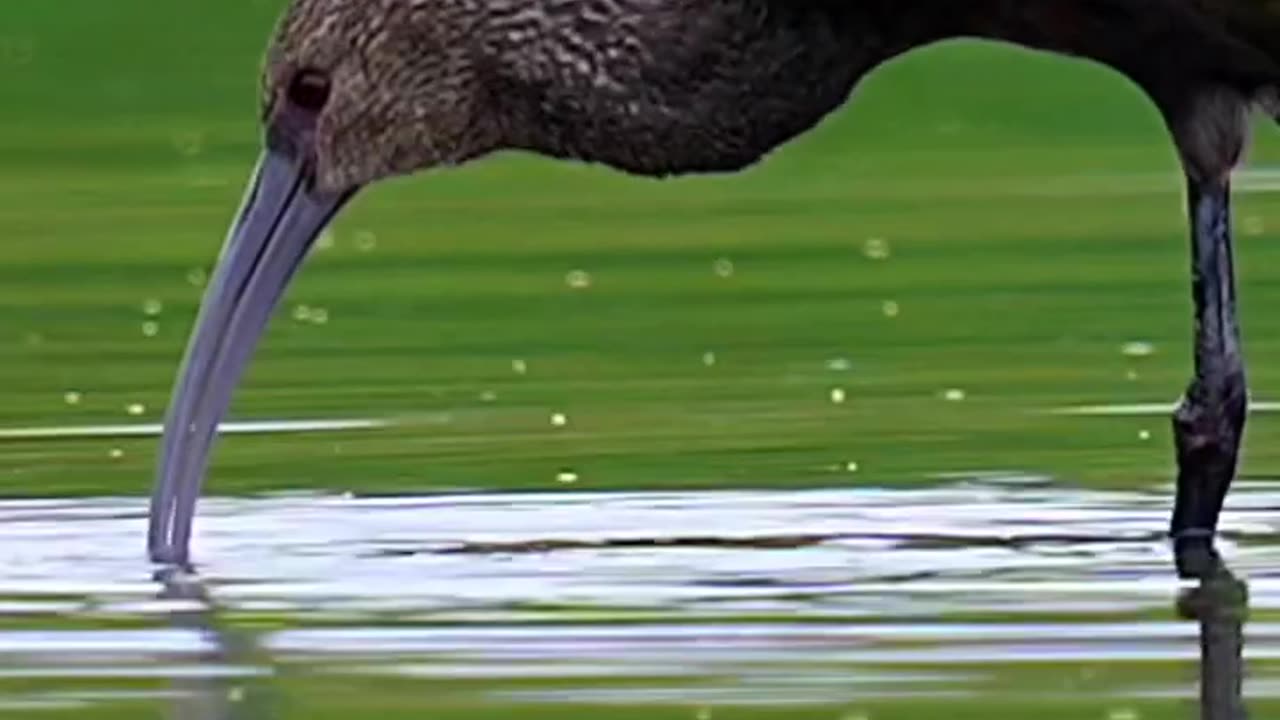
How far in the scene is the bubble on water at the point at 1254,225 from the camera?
15088 millimetres

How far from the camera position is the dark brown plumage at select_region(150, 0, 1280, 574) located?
10.8m

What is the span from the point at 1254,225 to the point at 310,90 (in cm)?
463

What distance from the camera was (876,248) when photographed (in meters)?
15.0

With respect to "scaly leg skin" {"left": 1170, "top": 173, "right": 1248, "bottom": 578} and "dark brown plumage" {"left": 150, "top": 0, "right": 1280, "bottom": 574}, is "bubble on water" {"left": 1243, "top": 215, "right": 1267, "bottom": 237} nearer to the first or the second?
"scaly leg skin" {"left": 1170, "top": 173, "right": 1248, "bottom": 578}

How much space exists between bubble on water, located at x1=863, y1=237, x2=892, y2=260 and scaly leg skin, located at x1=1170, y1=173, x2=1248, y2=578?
3.29 meters

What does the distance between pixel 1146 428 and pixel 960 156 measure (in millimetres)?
5784

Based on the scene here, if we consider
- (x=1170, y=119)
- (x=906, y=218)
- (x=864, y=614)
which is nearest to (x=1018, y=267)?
(x=906, y=218)

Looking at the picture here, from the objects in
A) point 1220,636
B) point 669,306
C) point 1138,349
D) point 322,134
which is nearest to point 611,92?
point 322,134

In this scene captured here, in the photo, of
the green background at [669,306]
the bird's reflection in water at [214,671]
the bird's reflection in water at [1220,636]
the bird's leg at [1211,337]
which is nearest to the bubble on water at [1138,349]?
the green background at [669,306]

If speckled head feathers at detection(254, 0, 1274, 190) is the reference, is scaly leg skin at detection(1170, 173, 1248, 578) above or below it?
below

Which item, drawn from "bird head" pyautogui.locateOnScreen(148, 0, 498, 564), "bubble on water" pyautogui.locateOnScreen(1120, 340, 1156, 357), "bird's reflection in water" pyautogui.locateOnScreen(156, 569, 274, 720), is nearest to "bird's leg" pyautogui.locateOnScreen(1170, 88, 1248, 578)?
"bird head" pyautogui.locateOnScreen(148, 0, 498, 564)

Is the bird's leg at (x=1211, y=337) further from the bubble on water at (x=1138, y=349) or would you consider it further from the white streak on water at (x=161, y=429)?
the white streak on water at (x=161, y=429)

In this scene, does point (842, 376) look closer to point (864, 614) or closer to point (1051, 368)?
point (1051, 368)

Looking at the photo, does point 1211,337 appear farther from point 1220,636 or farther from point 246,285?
point 1220,636
